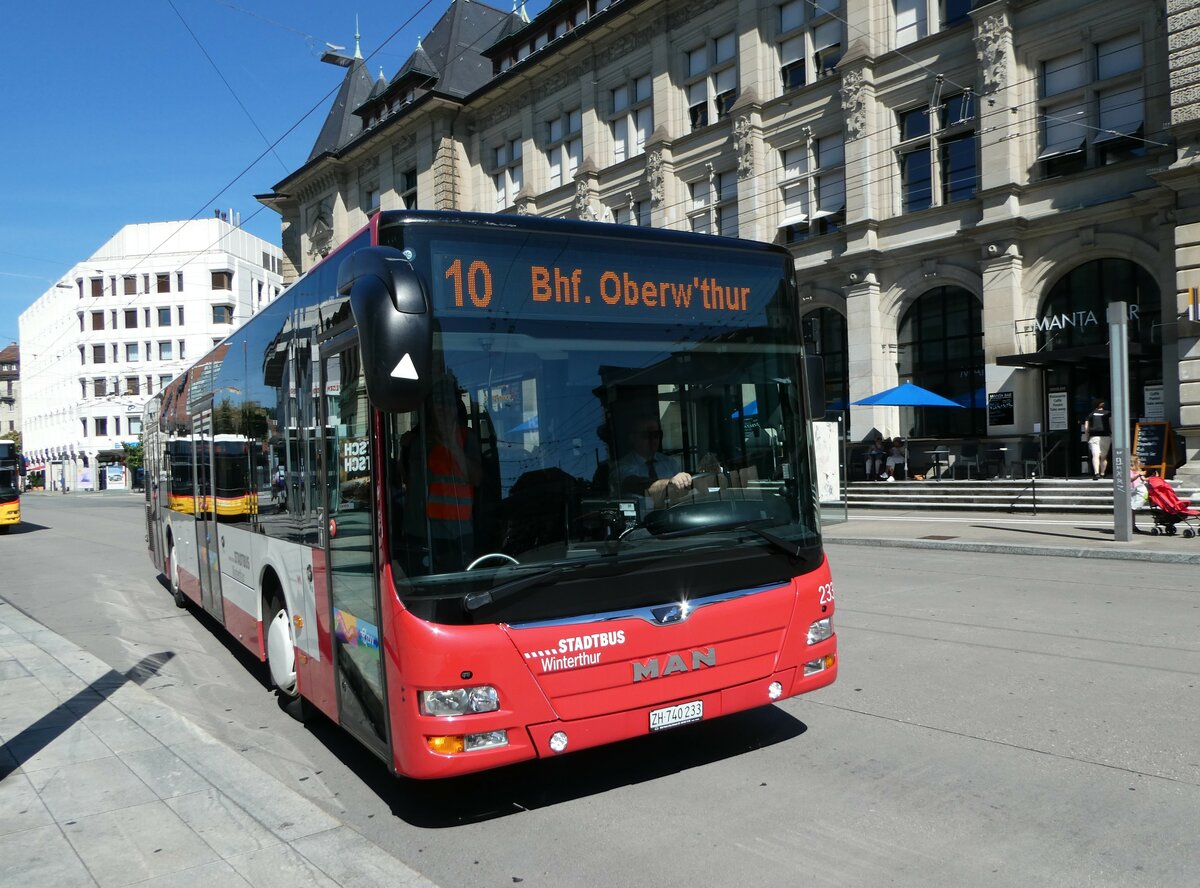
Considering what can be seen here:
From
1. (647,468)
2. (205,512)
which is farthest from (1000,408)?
(647,468)

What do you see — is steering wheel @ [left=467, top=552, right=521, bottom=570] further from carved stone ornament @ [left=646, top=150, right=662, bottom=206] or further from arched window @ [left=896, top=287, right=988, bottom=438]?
carved stone ornament @ [left=646, top=150, right=662, bottom=206]

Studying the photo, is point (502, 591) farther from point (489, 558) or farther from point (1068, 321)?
point (1068, 321)

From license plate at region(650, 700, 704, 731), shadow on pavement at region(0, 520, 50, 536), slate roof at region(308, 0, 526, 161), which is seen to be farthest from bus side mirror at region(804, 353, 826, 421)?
slate roof at region(308, 0, 526, 161)

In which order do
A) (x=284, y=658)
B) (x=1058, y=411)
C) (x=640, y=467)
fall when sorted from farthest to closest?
(x=1058, y=411), (x=284, y=658), (x=640, y=467)

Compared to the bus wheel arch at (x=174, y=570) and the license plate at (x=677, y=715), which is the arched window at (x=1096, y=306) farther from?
the license plate at (x=677, y=715)

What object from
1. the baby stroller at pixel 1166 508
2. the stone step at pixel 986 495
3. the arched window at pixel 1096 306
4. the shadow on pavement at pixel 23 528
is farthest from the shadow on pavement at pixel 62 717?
the shadow on pavement at pixel 23 528

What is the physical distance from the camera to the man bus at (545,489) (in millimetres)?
4094

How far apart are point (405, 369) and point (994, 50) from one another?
24672 millimetres

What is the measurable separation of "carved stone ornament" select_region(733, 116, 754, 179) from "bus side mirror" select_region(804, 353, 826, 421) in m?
25.9

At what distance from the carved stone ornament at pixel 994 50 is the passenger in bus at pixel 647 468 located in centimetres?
2338

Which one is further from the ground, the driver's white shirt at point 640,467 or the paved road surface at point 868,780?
the driver's white shirt at point 640,467

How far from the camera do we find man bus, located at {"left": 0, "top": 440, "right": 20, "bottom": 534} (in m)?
27.3

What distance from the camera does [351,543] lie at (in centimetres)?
460

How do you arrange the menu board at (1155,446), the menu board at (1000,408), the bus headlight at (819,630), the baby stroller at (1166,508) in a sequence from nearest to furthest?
the bus headlight at (819,630)
the baby stroller at (1166,508)
the menu board at (1155,446)
the menu board at (1000,408)
